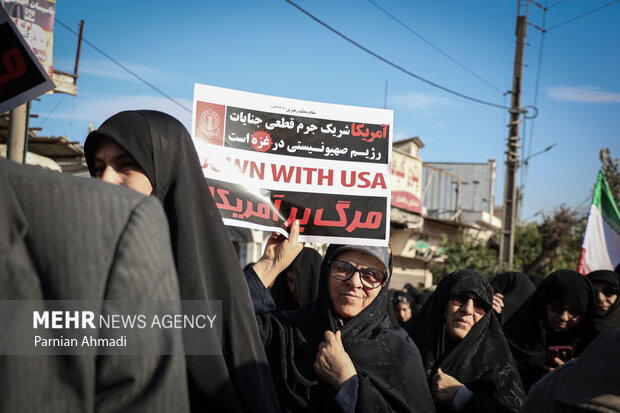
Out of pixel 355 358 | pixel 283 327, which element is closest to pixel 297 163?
pixel 283 327

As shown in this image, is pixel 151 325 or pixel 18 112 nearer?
pixel 151 325

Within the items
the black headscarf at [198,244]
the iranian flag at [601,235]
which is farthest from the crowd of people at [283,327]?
the iranian flag at [601,235]

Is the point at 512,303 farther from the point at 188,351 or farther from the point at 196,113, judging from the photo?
the point at 188,351

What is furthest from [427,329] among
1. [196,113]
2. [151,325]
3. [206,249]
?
[151,325]

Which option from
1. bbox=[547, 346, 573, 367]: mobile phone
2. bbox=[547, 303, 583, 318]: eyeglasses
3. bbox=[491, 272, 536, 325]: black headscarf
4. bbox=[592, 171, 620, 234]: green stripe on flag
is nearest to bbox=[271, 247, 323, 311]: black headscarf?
bbox=[547, 346, 573, 367]: mobile phone

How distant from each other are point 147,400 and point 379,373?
175 cm

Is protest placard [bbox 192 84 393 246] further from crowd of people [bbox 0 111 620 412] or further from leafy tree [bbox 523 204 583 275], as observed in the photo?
leafy tree [bbox 523 204 583 275]

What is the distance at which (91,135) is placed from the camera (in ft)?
5.85

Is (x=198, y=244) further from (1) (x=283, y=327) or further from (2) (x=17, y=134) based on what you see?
(2) (x=17, y=134)

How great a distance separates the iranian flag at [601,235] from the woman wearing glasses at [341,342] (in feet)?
16.5

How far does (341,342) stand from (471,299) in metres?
1.30

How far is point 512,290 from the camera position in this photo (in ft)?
20.1

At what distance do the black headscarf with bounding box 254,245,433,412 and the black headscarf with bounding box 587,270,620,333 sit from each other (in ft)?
9.98

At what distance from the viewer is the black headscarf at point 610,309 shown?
5.13m
